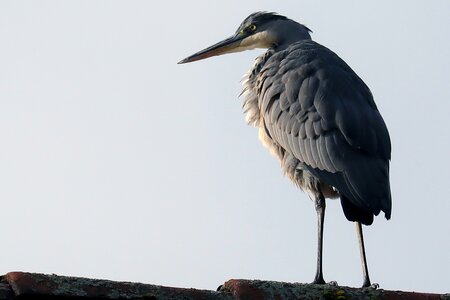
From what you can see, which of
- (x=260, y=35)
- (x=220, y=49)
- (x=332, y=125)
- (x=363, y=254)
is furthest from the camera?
(x=220, y=49)

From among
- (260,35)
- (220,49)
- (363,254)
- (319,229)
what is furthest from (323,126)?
(220,49)

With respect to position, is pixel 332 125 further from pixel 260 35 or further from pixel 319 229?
pixel 260 35

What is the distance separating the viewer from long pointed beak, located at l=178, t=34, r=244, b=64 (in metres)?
8.59

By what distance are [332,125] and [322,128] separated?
0.07 m

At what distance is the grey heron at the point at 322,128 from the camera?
6.29m

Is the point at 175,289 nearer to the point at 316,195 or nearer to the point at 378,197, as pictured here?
the point at 378,197

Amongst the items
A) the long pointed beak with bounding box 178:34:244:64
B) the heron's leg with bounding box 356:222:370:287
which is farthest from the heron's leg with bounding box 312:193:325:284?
the long pointed beak with bounding box 178:34:244:64

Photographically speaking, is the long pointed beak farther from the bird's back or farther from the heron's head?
the bird's back

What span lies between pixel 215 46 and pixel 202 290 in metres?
5.17

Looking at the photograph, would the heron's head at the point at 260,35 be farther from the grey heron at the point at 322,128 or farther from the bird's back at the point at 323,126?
the bird's back at the point at 323,126

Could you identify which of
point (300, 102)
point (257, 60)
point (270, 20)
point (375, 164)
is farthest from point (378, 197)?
point (270, 20)

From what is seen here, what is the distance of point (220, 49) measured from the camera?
8648 mm

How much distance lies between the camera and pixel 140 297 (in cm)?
352

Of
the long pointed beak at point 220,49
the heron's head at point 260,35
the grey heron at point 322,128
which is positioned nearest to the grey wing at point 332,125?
the grey heron at point 322,128
